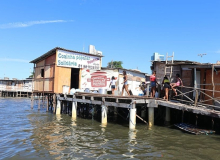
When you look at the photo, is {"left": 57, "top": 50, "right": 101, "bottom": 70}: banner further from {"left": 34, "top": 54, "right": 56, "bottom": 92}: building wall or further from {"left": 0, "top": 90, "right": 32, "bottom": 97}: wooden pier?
{"left": 0, "top": 90, "right": 32, "bottom": 97}: wooden pier

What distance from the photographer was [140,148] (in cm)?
819

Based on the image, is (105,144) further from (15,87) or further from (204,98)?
(15,87)

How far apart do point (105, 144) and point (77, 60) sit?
38.9 ft

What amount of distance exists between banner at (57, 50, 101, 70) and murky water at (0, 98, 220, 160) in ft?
26.8

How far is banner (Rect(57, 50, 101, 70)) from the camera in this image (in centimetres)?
1823

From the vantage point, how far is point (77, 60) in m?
19.2

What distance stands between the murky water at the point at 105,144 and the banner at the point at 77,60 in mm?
8167

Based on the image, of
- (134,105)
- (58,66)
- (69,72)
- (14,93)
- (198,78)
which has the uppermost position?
(58,66)

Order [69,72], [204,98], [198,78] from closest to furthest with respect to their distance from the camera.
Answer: [204,98] < [198,78] < [69,72]

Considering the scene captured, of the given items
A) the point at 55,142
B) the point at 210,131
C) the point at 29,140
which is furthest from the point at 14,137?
the point at 210,131

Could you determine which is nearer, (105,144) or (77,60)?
(105,144)

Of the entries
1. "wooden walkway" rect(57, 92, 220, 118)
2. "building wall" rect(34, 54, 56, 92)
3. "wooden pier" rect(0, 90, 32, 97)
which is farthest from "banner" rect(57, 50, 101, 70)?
"wooden pier" rect(0, 90, 32, 97)

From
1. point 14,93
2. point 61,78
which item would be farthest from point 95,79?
point 14,93

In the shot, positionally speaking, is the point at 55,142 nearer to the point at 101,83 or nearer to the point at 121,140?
the point at 121,140
